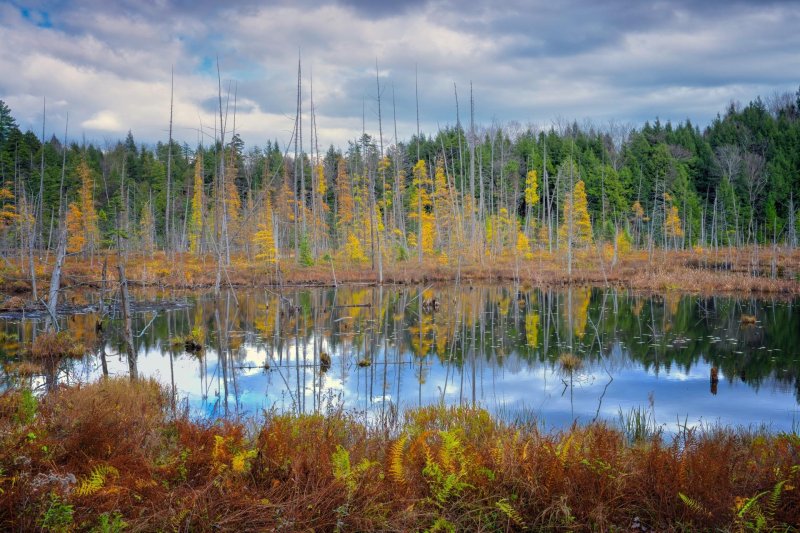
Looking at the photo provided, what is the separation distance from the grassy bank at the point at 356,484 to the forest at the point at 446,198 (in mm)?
38939

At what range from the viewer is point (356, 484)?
4.69m

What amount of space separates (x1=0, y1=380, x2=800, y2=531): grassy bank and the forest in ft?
128

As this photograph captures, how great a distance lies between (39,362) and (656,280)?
124ft

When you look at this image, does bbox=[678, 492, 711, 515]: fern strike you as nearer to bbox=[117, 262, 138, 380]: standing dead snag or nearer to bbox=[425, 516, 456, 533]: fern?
bbox=[425, 516, 456, 533]: fern

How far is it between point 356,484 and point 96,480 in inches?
80.0

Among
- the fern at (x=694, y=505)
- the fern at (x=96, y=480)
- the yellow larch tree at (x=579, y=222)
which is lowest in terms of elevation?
the fern at (x=694, y=505)

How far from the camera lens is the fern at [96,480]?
396cm

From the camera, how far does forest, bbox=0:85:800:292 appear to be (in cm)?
5072

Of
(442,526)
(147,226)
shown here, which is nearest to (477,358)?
(442,526)

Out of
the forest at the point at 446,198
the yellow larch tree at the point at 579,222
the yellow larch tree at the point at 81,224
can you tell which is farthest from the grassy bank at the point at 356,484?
the yellow larch tree at the point at 81,224

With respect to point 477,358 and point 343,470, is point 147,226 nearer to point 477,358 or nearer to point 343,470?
point 477,358

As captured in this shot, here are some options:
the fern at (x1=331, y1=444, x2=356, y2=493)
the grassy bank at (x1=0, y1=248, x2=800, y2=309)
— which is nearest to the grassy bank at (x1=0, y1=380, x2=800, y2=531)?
the fern at (x1=331, y1=444, x2=356, y2=493)

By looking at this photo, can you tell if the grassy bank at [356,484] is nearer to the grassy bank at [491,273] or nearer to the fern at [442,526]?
the fern at [442,526]

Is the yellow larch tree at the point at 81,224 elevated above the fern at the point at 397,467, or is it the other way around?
the yellow larch tree at the point at 81,224
